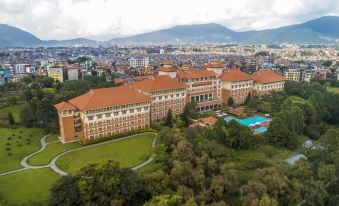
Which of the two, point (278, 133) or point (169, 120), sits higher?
point (169, 120)

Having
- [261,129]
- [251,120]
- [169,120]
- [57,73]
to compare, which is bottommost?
[261,129]

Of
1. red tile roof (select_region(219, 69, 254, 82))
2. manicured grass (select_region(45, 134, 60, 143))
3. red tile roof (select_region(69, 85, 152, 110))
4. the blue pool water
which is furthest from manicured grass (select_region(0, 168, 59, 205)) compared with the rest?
red tile roof (select_region(219, 69, 254, 82))

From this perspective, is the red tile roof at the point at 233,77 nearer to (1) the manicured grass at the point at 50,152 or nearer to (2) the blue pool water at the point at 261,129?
(2) the blue pool water at the point at 261,129

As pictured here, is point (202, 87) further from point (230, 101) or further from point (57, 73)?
point (57, 73)

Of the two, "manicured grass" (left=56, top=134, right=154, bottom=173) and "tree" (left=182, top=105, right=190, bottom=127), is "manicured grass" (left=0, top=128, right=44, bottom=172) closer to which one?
"manicured grass" (left=56, top=134, right=154, bottom=173)

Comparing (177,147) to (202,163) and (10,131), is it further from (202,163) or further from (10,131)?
(10,131)

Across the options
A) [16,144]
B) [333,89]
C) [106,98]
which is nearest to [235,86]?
[106,98]

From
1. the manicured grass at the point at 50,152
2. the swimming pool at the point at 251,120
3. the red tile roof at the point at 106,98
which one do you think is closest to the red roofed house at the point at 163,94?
the red tile roof at the point at 106,98
